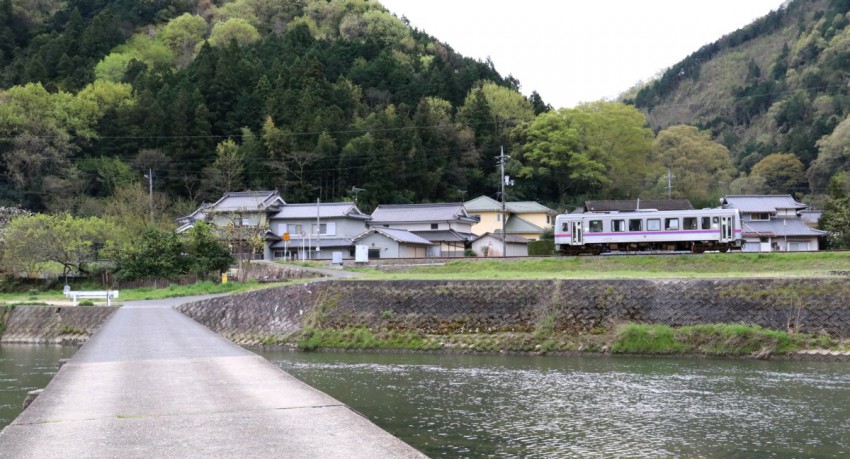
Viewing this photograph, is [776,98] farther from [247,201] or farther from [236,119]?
[247,201]

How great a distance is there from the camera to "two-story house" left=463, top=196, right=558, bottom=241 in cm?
6250

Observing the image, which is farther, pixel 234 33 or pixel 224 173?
pixel 234 33

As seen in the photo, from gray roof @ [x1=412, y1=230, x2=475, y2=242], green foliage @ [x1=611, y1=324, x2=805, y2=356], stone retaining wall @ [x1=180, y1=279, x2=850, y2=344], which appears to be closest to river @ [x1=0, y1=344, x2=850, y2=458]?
green foliage @ [x1=611, y1=324, x2=805, y2=356]

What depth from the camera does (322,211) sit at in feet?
175

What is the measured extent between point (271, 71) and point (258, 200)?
2655 cm

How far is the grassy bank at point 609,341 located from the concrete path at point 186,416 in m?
10.3

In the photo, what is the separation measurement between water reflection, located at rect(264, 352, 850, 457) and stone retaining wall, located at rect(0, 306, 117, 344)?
9934 mm

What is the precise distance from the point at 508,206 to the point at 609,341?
4316cm

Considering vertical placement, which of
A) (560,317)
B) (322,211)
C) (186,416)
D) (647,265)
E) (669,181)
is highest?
(669,181)

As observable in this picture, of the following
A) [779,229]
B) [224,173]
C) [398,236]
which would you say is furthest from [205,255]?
[779,229]

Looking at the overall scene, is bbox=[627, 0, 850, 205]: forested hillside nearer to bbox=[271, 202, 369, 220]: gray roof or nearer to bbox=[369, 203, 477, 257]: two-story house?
bbox=[369, 203, 477, 257]: two-story house

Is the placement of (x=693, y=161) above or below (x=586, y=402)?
above

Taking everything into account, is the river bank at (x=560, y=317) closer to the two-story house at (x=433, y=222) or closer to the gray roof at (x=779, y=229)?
the two-story house at (x=433, y=222)

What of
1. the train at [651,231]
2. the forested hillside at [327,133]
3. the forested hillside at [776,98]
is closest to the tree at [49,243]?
the forested hillside at [327,133]
